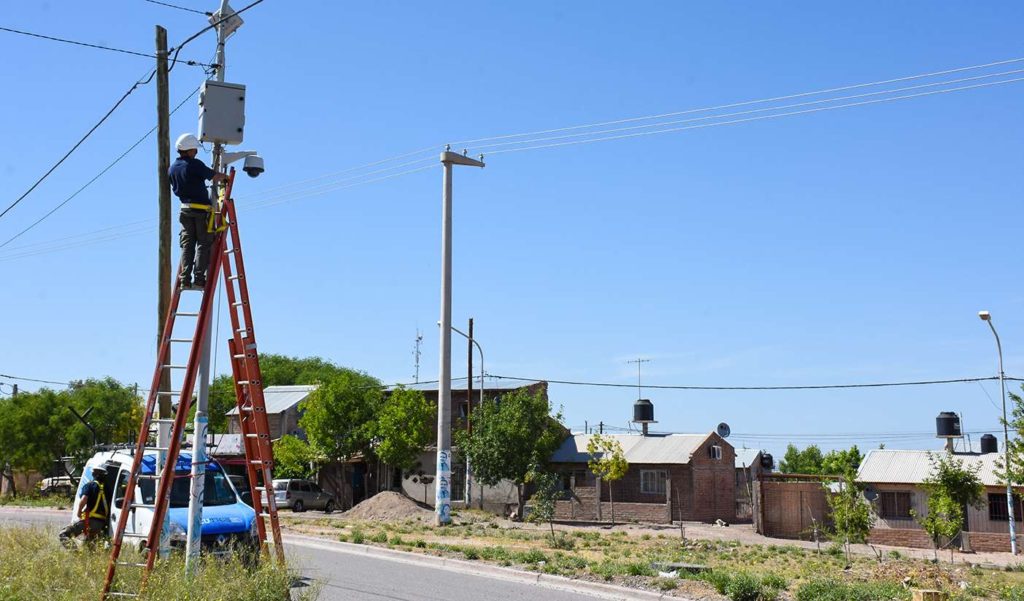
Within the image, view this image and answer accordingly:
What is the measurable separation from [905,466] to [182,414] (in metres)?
40.4

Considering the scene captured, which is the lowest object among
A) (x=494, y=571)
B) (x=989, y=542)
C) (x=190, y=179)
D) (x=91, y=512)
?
(x=989, y=542)

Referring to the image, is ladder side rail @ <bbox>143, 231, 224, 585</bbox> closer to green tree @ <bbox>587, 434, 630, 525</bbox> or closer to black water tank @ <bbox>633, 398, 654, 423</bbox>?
green tree @ <bbox>587, 434, 630, 525</bbox>

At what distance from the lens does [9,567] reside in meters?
10.4

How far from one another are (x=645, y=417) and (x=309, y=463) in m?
18.5

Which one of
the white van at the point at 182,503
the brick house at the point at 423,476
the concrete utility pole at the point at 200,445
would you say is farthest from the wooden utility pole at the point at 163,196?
the brick house at the point at 423,476

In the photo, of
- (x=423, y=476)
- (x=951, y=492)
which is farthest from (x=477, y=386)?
(x=951, y=492)

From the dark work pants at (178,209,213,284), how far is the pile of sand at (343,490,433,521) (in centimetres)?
3007

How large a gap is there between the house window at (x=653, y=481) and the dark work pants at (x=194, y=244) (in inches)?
1538

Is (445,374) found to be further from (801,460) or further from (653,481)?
(801,460)

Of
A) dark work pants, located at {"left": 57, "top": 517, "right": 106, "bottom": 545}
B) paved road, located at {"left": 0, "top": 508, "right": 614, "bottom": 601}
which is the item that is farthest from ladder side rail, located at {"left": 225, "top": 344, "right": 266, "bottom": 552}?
dark work pants, located at {"left": 57, "top": 517, "right": 106, "bottom": 545}

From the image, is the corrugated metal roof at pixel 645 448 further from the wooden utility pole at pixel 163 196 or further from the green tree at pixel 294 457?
the wooden utility pole at pixel 163 196

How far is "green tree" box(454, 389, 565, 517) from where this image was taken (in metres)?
44.7

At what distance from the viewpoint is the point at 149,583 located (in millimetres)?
8805

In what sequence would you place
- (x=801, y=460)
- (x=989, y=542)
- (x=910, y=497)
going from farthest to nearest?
(x=801, y=460), (x=910, y=497), (x=989, y=542)
